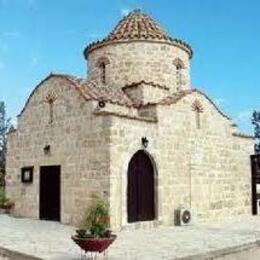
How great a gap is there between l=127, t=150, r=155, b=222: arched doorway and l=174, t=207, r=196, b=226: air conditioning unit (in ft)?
3.07

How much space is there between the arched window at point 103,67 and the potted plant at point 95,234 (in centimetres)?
1050

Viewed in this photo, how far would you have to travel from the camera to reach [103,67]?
1873 cm

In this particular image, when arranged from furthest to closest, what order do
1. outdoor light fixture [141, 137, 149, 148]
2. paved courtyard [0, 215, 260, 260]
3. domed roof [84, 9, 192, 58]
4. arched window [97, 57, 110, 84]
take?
arched window [97, 57, 110, 84]
domed roof [84, 9, 192, 58]
outdoor light fixture [141, 137, 149, 148]
paved courtyard [0, 215, 260, 260]

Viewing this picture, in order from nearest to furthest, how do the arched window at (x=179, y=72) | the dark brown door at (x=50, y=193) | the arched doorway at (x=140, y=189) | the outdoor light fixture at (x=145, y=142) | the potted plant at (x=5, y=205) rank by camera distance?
the arched doorway at (x=140, y=189), the outdoor light fixture at (x=145, y=142), the dark brown door at (x=50, y=193), the potted plant at (x=5, y=205), the arched window at (x=179, y=72)

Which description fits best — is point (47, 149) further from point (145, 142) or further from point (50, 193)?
point (145, 142)

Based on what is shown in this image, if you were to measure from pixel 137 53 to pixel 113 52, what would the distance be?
0.98 metres

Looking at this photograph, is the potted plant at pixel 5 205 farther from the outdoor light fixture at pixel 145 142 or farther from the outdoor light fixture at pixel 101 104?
the outdoor light fixture at pixel 145 142

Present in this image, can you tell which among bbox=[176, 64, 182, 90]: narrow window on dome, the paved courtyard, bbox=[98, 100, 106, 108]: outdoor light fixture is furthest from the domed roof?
the paved courtyard

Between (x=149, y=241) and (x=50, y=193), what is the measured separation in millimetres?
5220

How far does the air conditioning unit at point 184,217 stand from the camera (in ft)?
48.1

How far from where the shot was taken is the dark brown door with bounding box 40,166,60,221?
15.0 metres

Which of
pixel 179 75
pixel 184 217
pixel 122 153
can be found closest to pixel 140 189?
pixel 122 153

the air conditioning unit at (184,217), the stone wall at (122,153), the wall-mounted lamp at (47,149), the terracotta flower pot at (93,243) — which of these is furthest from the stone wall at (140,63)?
the terracotta flower pot at (93,243)

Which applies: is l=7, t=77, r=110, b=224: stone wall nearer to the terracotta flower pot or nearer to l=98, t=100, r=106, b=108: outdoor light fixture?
l=98, t=100, r=106, b=108: outdoor light fixture
